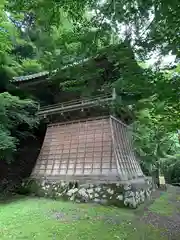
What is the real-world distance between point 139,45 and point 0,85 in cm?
965

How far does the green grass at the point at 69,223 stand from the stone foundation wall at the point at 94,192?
446mm

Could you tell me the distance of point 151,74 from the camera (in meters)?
4.04

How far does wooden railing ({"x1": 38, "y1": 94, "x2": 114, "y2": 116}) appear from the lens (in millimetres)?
10310

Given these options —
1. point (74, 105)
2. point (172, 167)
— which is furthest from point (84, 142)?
point (172, 167)

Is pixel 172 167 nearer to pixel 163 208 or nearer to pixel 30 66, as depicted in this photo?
pixel 163 208

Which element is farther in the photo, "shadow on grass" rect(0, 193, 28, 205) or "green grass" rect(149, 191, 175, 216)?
"shadow on grass" rect(0, 193, 28, 205)

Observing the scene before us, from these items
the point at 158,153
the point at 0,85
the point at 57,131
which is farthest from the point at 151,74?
the point at 158,153

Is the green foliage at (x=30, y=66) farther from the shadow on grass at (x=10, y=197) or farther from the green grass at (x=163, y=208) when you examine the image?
the green grass at (x=163, y=208)

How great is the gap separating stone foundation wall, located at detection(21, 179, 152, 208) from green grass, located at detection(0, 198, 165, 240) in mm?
446

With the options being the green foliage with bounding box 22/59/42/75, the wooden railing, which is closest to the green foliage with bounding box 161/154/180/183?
the wooden railing

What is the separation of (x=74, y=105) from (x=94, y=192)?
4027 mm

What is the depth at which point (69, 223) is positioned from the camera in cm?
628

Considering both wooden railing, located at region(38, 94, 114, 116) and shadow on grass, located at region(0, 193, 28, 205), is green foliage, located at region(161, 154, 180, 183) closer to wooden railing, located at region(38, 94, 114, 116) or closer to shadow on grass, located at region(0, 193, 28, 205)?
wooden railing, located at region(38, 94, 114, 116)

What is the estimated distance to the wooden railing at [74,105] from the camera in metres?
10.3
